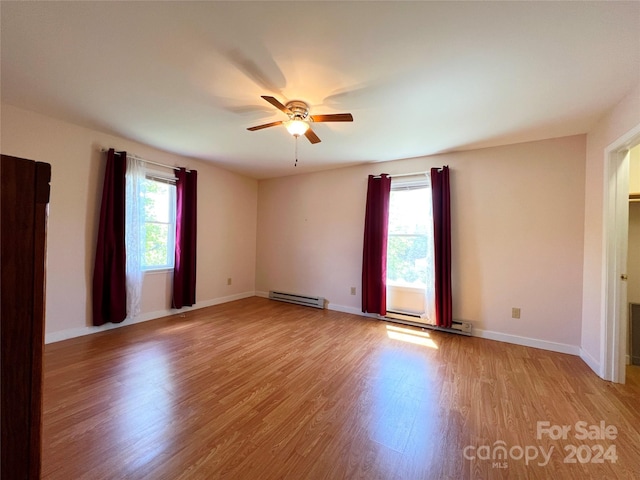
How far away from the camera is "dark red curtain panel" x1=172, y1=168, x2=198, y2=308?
3959mm

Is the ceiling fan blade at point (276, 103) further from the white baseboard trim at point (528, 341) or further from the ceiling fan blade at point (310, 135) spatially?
the white baseboard trim at point (528, 341)

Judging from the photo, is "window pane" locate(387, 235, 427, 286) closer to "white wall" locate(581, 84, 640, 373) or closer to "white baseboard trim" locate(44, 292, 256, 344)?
"white wall" locate(581, 84, 640, 373)

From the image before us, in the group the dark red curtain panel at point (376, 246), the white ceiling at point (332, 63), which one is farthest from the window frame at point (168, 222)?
the dark red curtain panel at point (376, 246)

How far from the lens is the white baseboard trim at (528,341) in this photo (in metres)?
2.88

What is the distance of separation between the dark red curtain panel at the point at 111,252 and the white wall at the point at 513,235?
316cm

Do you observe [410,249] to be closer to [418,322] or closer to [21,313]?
[418,322]

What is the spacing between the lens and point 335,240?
451 centimetres

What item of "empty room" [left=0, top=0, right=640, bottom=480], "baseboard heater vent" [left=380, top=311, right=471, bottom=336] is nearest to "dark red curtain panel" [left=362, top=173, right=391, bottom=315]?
"empty room" [left=0, top=0, right=640, bottom=480]

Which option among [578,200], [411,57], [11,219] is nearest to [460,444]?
[11,219]

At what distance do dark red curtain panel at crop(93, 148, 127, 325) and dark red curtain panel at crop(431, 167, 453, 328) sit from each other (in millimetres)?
4101

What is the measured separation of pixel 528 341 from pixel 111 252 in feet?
17.1

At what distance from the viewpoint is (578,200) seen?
2875mm

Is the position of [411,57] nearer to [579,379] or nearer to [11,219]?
[11,219]

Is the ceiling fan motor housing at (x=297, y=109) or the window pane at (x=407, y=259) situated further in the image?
the window pane at (x=407, y=259)
